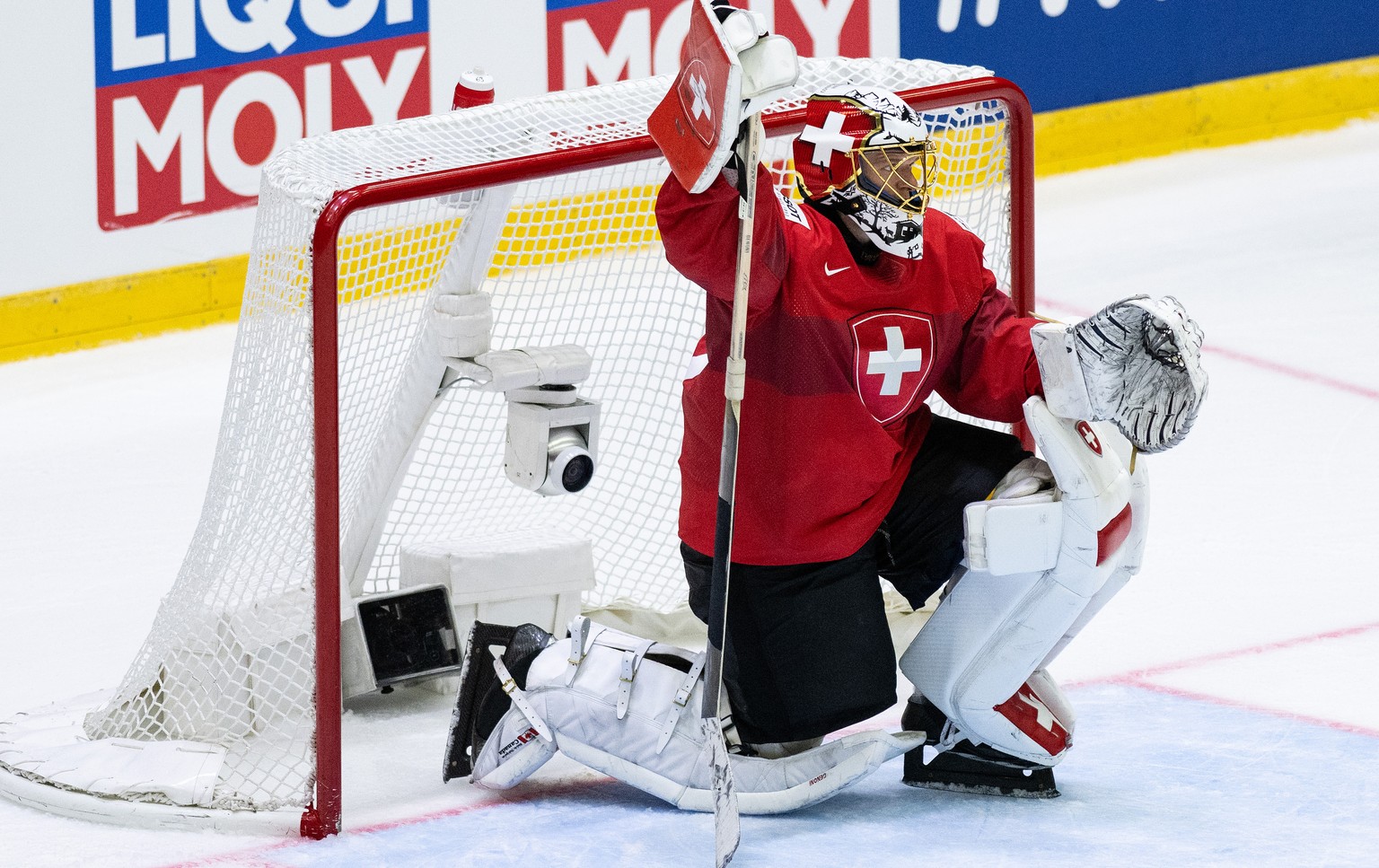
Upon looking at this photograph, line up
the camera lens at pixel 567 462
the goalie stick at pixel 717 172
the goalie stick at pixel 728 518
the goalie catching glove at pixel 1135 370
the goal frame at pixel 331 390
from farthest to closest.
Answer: the camera lens at pixel 567 462
the goal frame at pixel 331 390
the goalie catching glove at pixel 1135 370
the goalie stick at pixel 728 518
the goalie stick at pixel 717 172

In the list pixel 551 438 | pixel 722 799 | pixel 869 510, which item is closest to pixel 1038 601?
pixel 869 510

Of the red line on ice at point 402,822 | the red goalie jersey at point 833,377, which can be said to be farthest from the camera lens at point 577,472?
the red line on ice at point 402,822

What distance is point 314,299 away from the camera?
102 inches

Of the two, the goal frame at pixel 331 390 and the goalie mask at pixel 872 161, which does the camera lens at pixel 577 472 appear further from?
the goalie mask at pixel 872 161

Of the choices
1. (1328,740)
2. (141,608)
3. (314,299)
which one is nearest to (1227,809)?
(1328,740)

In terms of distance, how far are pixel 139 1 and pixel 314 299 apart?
241 cm

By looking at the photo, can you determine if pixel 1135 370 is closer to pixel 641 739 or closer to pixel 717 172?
pixel 717 172

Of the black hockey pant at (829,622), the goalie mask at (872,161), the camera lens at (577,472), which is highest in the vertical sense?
the goalie mask at (872,161)

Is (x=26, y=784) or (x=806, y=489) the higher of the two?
(x=806, y=489)

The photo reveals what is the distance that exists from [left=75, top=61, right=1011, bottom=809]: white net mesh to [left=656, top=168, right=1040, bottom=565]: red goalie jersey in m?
0.44

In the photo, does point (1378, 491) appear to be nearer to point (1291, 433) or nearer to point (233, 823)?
point (1291, 433)

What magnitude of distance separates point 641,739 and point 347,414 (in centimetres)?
73

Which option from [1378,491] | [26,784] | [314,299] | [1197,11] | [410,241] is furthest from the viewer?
[1197,11]

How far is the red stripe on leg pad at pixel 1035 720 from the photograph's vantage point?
2.73 meters
